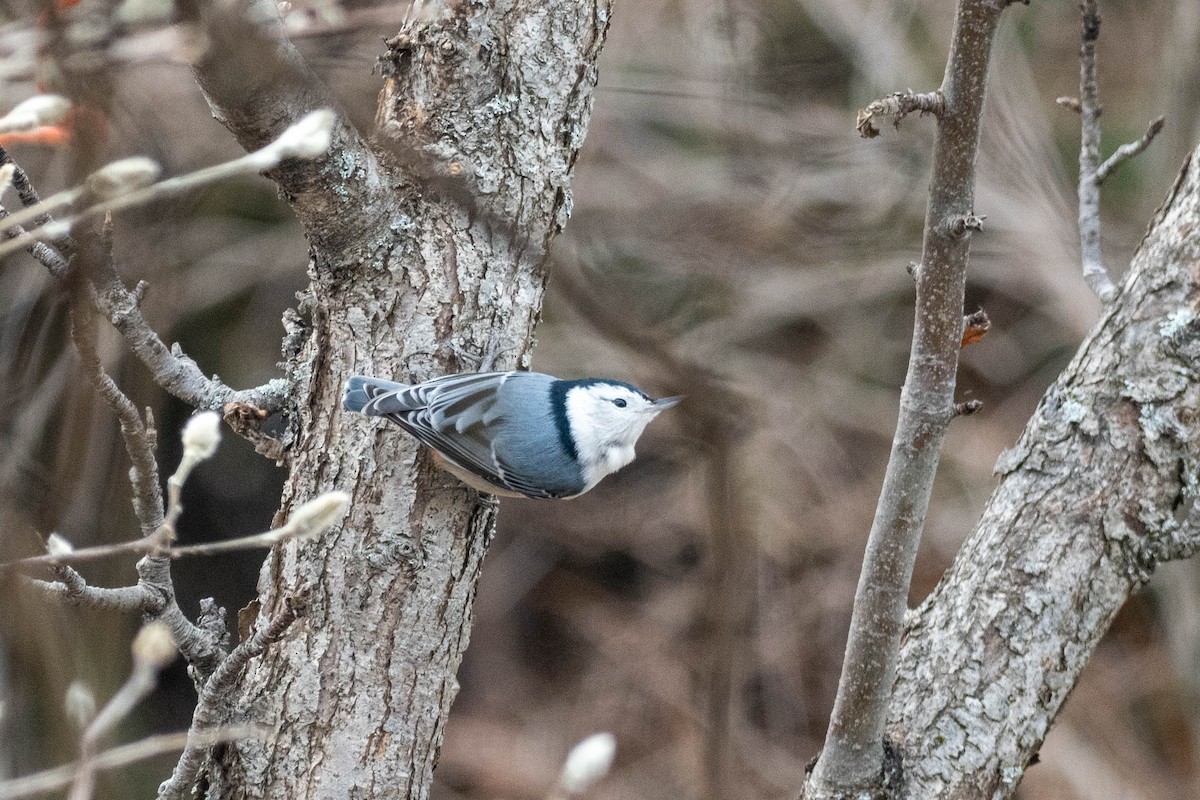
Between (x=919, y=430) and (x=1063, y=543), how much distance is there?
39 cm

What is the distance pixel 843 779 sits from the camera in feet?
5.05

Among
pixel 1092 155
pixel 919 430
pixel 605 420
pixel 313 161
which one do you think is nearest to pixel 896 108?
pixel 919 430

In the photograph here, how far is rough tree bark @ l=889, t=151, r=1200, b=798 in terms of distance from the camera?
157cm

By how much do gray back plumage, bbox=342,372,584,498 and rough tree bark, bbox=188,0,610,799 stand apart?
0.03 meters

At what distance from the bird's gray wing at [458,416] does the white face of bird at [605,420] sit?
276mm

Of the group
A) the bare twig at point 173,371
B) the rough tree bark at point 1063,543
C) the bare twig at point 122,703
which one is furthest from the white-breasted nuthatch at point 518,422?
the bare twig at point 122,703

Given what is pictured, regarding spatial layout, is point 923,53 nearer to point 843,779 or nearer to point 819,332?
point 819,332

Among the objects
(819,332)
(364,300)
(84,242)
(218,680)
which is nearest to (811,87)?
(819,332)

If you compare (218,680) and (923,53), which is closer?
(218,680)

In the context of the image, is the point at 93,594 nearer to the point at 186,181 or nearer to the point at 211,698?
the point at 211,698

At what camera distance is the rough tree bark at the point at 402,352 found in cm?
A: 150

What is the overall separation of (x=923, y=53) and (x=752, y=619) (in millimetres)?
2435

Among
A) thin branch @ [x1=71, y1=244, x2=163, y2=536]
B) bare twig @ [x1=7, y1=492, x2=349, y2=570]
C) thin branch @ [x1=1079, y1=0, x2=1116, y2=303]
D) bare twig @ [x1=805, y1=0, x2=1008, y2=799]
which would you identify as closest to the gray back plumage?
thin branch @ [x1=71, y1=244, x2=163, y2=536]

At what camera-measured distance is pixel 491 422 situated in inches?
76.1
